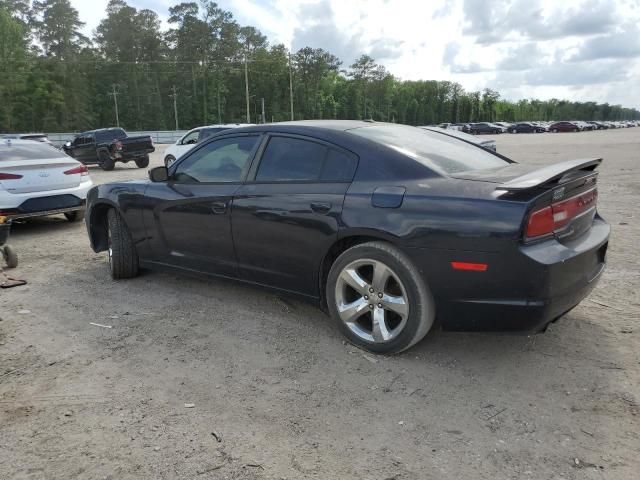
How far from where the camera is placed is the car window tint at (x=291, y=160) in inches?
157

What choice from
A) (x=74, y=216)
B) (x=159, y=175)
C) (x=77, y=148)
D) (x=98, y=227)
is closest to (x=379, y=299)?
(x=159, y=175)

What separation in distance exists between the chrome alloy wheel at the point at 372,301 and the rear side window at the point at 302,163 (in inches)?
25.0

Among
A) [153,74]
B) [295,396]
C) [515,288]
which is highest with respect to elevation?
[153,74]

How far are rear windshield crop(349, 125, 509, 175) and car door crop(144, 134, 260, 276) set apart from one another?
1006 millimetres

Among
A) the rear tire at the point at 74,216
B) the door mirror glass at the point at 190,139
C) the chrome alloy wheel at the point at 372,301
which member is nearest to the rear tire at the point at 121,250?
the chrome alloy wheel at the point at 372,301

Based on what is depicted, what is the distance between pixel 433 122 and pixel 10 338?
457 ft

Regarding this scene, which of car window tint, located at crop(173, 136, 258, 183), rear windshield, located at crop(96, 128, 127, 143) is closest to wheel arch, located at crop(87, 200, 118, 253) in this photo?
car window tint, located at crop(173, 136, 258, 183)

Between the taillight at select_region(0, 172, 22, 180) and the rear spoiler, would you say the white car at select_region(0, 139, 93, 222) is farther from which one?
the rear spoiler

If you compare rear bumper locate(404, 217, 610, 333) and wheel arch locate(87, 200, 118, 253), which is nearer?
rear bumper locate(404, 217, 610, 333)

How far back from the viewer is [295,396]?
3.22m

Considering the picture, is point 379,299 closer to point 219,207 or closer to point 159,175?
point 219,207

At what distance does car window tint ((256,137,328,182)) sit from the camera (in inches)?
157

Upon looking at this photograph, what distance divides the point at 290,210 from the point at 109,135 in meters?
20.2

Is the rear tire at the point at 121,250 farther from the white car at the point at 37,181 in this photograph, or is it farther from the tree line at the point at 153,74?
the tree line at the point at 153,74
